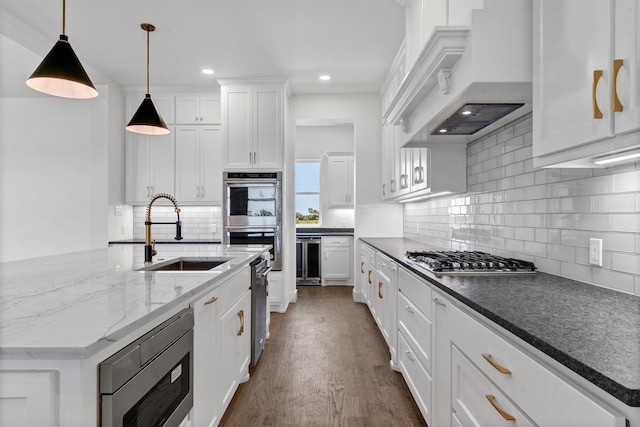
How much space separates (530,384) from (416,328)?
1116 mm

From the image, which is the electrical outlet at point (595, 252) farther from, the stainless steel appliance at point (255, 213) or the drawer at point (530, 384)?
the stainless steel appliance at point (255, 213)

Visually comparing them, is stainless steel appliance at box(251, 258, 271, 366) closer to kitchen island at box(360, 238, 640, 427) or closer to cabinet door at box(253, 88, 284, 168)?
kitchen island at box(360, 238, 640, 427)

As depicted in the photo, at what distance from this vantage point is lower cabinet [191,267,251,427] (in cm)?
143

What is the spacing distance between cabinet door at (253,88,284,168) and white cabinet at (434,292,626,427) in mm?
3103

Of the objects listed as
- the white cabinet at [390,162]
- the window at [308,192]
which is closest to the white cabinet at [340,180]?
the window at [308,192]

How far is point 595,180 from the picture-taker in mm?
1383

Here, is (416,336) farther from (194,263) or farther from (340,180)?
(340,180)

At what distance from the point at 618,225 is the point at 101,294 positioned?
1.92 m

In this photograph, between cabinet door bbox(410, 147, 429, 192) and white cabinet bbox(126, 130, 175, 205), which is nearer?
cabinet door bbox(410, 147, 429, 192)

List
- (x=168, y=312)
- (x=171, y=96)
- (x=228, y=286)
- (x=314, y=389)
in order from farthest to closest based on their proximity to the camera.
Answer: (x=171, y=96), (x=314, y=389), (x=228, y=286), (x=168, y=312)

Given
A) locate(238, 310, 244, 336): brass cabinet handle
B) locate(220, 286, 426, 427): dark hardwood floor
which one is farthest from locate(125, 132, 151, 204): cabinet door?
locate(238, 310, 244, 336): brass cabinet handle

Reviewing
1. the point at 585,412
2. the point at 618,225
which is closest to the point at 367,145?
the point at 618,225

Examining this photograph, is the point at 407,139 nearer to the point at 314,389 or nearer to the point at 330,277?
the point at 314,389

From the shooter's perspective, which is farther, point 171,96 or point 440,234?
point 171,96
